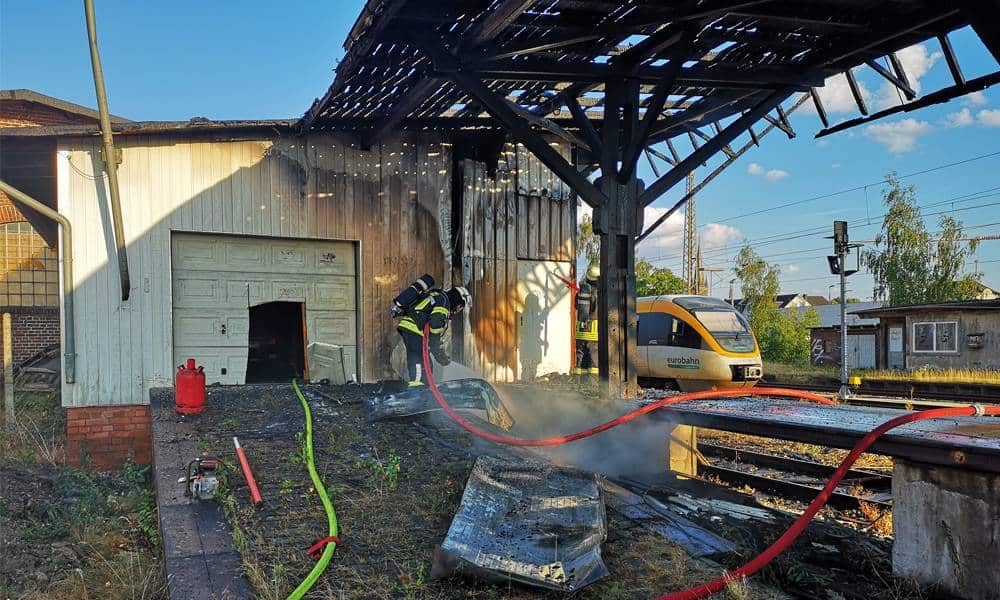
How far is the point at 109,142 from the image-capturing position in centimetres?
881

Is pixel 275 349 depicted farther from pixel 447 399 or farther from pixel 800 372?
pixel 800 372

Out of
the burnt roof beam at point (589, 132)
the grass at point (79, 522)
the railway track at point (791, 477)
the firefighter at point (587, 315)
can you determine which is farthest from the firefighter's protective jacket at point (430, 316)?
the firefighter at point (587, 315)

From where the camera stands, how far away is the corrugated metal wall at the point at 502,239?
12492mm

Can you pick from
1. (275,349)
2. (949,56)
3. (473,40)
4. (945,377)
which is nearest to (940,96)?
(949,56)

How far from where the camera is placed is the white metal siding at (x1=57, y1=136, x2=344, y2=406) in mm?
9609

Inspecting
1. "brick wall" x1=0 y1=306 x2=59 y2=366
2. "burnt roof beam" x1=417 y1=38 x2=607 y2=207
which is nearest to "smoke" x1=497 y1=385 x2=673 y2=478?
"burnt roof beam" x1=417 y1=38 x2=607 y2=207

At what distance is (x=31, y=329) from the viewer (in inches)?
652

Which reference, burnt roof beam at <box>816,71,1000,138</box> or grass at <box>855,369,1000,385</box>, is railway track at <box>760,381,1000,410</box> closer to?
grass at <box>855,369,1000,385</box>

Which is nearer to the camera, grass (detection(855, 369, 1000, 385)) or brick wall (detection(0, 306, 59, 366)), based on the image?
brick wall (detection(0, 306, 59, 366))

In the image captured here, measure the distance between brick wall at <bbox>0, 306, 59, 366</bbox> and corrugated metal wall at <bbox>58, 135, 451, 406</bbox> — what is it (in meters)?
8.59

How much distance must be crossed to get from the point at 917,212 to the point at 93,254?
35.1 metres

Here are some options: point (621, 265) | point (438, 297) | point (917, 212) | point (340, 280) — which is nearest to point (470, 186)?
point (340, 280)

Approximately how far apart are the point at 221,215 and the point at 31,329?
30.5ft

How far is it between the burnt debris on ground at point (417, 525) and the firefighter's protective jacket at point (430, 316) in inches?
68.7
